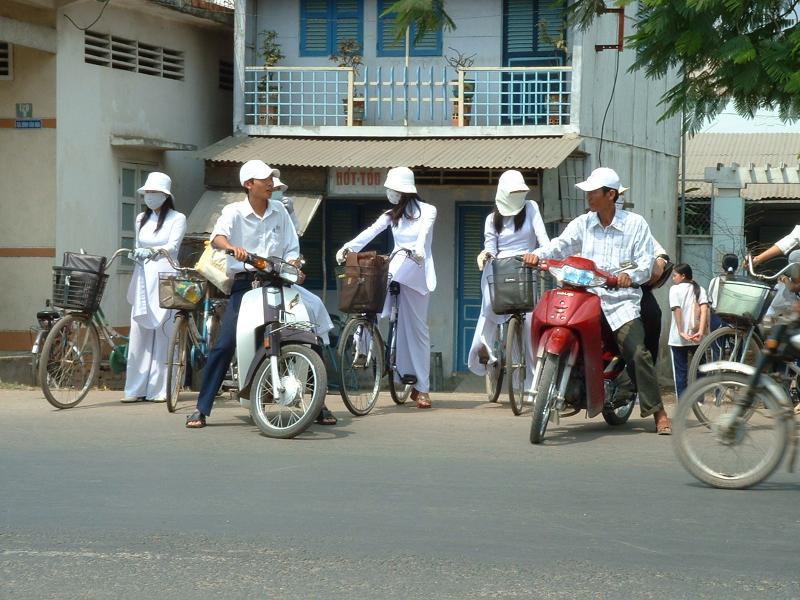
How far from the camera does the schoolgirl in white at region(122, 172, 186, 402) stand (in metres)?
11.2

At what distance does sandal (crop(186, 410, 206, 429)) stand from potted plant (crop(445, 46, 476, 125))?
10.7m

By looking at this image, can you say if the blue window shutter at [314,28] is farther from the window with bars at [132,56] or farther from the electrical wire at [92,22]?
the electrical wire at [92,22]

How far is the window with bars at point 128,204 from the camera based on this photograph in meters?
18.1

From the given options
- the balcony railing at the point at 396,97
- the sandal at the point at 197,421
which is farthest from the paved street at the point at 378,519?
the balcony railing at the point at 396,97

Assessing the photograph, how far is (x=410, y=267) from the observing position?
10.8 metres

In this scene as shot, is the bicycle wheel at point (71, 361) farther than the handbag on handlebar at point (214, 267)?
Yes

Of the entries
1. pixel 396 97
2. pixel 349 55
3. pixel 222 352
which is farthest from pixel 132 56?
pixel 222 352

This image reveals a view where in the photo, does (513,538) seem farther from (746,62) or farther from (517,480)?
(746,62)

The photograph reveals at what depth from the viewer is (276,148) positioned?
18.8m

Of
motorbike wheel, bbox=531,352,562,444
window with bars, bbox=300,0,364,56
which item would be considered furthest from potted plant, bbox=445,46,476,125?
motorbike wheel, bbox=531,352,562,444

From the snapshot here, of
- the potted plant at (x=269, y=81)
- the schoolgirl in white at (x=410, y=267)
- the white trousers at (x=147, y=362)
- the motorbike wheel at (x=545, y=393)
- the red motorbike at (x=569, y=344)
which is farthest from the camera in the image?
the potted plant at (x=269, y=81)

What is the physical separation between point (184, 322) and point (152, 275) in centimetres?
103

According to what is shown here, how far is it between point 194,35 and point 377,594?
628 inches

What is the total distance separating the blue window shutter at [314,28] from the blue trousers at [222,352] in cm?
1158
